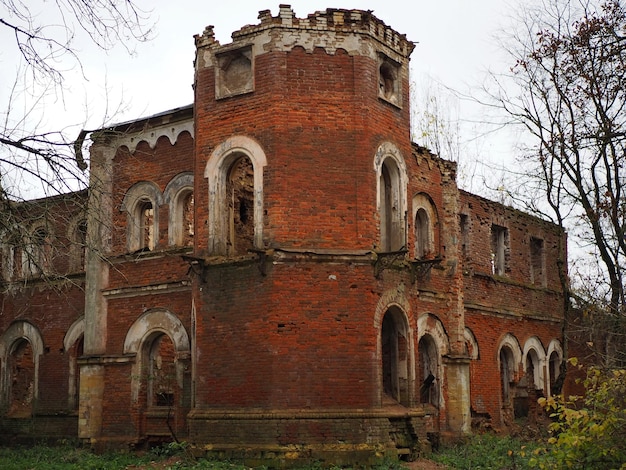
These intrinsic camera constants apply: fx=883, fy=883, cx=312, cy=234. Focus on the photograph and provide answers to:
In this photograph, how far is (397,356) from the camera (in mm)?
16812

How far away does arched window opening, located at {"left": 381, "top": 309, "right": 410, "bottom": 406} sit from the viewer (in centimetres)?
1664

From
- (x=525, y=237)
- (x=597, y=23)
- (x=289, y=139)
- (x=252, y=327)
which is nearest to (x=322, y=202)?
(x=289, y=139)

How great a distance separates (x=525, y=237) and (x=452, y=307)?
617cm

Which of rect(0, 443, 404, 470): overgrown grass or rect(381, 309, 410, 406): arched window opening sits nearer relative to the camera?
rect(0, 443, 404, 470): overgrown grass

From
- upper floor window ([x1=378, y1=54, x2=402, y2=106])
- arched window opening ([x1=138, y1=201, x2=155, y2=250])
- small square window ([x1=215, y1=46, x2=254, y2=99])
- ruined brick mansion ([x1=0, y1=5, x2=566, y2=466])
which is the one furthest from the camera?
arched window opening ([x1=138, y1=201, x2=155, y2=250])

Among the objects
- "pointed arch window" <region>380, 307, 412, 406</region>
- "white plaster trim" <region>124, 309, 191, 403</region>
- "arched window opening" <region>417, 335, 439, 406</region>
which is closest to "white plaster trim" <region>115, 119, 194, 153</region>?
"white plaster trim" <region>124, 309, 191, 403</region>

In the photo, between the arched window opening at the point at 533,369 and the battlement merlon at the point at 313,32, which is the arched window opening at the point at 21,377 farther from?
the arched window opening at the point at 533,369

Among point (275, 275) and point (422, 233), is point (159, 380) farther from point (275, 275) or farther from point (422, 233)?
point (422, 233)

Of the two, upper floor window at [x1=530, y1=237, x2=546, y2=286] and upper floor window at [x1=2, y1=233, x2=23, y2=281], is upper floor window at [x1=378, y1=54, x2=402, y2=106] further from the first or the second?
upper floor window at [x1=2, y1=233, x2=23, y2=281]

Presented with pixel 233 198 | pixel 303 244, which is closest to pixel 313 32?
pixel 233 198

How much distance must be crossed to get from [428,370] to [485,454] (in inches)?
105

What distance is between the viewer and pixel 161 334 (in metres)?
18.7

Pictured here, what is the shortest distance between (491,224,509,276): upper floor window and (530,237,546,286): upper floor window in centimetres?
153

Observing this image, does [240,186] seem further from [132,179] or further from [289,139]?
[132,179]
